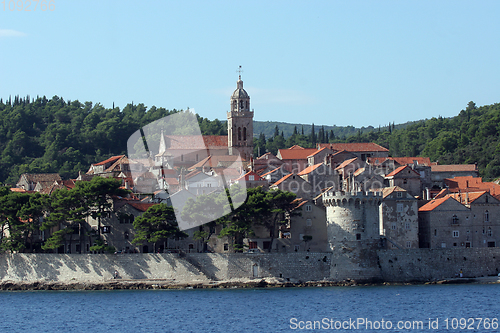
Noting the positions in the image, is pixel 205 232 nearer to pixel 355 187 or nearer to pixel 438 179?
pixel 355 187

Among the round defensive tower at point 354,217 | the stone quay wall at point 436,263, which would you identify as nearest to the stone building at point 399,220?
the stone quay wall at point 436,263

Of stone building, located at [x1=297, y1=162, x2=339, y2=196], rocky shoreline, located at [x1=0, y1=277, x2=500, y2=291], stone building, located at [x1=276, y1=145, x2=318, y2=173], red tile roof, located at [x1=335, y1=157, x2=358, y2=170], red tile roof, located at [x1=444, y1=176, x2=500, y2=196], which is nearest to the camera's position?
rocky shoreline, located at [x1=0, y1=277, x2=500, y2=291]

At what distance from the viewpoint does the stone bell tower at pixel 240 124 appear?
93188 mm

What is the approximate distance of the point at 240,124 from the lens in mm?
93750

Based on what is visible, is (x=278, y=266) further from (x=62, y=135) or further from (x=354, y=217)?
(x=62, y=135)

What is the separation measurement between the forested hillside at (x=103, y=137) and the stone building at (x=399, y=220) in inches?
1933

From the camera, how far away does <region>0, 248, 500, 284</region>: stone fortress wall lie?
196 ft

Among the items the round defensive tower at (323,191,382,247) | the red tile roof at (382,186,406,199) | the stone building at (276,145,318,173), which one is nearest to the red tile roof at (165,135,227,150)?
the stone building at (276,145,318,173)

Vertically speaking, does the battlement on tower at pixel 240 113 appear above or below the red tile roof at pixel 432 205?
above

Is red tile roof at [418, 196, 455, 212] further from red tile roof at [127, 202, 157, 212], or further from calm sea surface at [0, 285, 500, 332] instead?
red tile roof at [127, 202, 157, 212]

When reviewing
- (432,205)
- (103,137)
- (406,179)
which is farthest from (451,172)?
(103,137)

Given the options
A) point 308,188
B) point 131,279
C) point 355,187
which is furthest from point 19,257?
point 355,187

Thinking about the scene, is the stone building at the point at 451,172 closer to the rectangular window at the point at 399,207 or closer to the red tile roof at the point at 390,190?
the red tile roof at the point at 390,190

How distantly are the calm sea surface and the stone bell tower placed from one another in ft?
120
